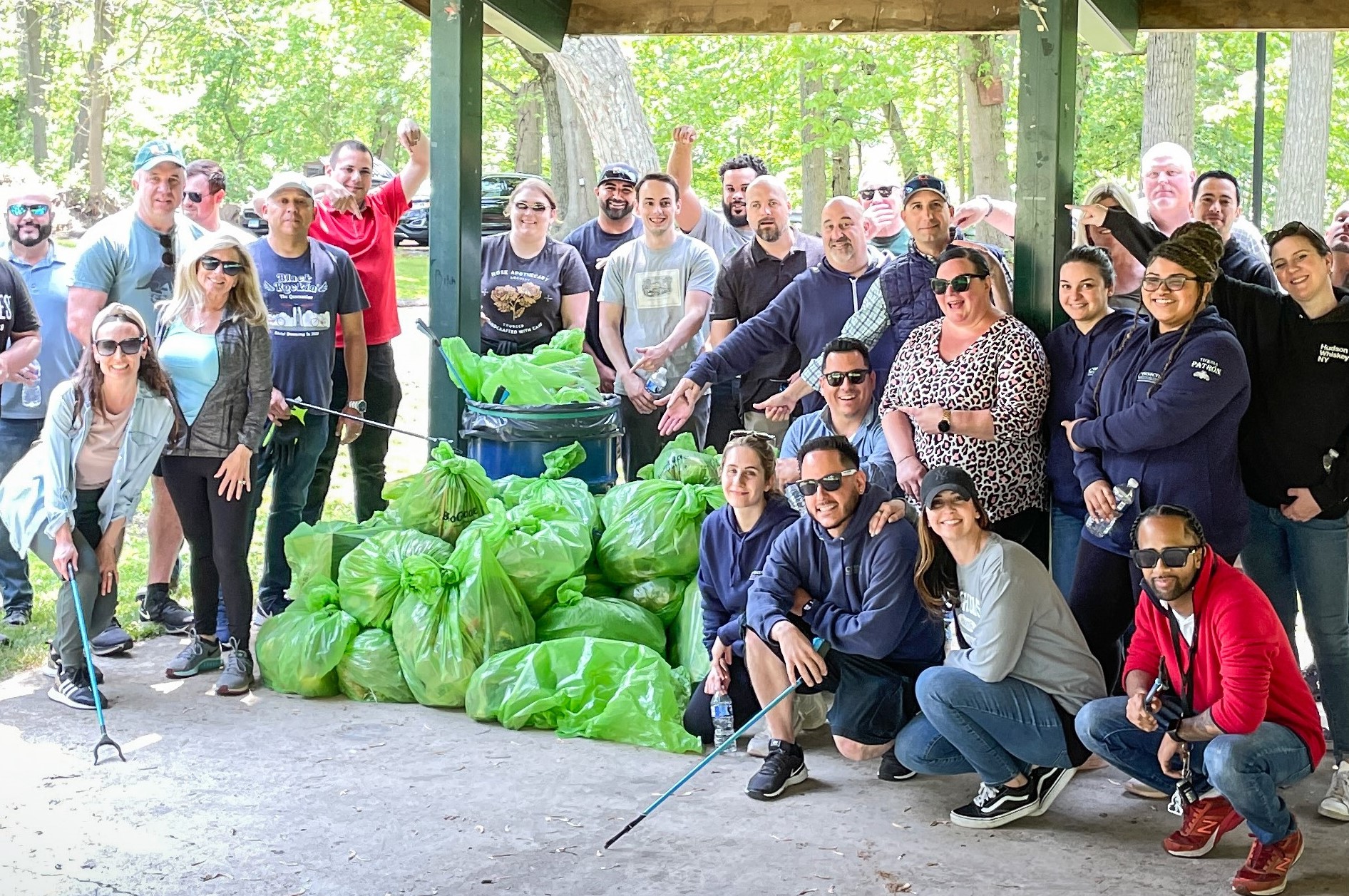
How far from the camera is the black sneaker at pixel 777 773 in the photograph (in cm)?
462

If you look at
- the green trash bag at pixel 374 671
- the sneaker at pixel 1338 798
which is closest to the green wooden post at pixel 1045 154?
the sneaker at pixel 1338 798

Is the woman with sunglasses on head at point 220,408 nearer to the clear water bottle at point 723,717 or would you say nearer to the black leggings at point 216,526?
the black leggings at point 216,526

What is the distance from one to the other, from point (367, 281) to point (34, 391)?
1.61m

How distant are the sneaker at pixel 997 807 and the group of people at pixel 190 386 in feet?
9.44

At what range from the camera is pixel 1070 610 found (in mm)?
4551

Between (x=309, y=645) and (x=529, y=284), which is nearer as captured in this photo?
(x=309, y=645)

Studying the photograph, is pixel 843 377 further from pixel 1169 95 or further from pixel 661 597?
pixel 1169 95

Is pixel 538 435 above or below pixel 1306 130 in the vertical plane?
below

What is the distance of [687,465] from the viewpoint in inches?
239

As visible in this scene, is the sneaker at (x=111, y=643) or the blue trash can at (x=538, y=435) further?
the blue trash can at (x=538, y=435)

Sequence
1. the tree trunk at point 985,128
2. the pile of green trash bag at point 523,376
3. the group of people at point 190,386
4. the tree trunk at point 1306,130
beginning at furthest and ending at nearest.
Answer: the tree trunk at point 1306,130, the tree trunk at point 985,128, the pile of green trash bag at point 523,376, the group of people at point 190,386

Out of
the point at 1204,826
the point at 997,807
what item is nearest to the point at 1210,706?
the point at 1204,826

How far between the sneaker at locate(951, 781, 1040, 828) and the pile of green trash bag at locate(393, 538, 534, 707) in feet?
6.38

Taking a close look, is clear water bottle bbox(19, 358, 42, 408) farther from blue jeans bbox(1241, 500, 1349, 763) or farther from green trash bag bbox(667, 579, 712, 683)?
blue jeans bbox(1241, 500, 1349, 763)
